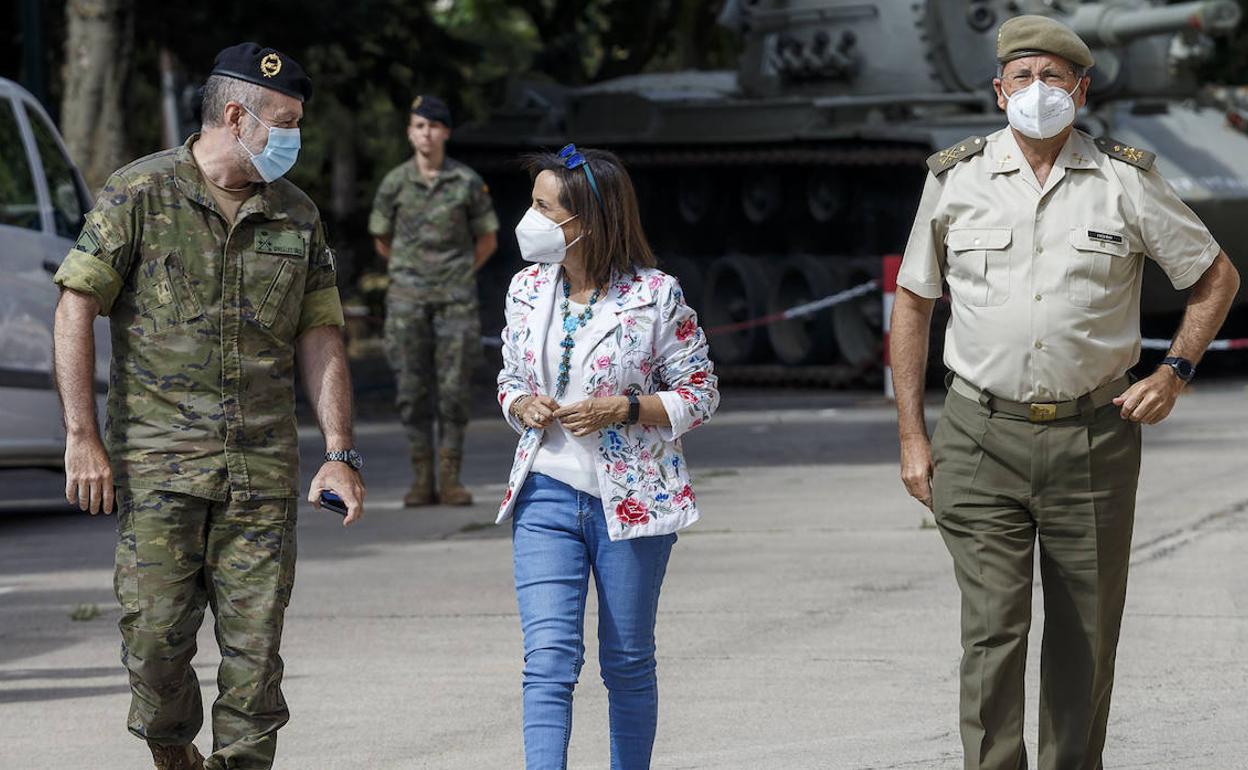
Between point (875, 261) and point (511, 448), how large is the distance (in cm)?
646

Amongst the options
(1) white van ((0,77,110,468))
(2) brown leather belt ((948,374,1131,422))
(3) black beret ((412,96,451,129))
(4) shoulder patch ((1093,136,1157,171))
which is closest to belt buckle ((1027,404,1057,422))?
(2) brown leather belt ((948,374,1131,422))

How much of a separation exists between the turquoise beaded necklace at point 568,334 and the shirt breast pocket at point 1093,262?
3.57 feet

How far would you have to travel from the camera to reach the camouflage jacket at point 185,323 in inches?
215

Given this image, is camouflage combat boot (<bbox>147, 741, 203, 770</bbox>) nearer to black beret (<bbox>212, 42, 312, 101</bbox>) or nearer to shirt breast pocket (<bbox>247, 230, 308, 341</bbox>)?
shirt breast pocket (<bbox>247, 230, 308, 341</bbox>)

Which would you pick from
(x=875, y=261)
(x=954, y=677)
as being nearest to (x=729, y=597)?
(x=954, y=677)

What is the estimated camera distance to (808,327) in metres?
21.5

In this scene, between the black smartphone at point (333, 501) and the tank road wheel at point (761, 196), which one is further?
the tank road wheel at point (761, 196)

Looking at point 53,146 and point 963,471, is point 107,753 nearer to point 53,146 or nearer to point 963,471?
point 963,471

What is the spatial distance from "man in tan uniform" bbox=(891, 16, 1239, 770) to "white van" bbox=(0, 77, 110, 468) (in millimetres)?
6414

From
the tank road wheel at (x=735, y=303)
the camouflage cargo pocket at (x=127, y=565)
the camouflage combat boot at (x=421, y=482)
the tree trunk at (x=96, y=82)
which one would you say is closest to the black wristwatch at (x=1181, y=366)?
the camouflage cargo pocket at (x=127, y=565)

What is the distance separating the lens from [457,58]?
2306 cm

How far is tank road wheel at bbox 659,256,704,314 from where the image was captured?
22.8 metres

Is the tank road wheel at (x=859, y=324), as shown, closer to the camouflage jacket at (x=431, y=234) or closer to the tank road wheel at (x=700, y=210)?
the tank road wheel at (x=700, y=210)

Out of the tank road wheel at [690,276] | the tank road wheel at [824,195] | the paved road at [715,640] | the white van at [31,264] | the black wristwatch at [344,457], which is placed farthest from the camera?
the tank road wheel at [690,276]
